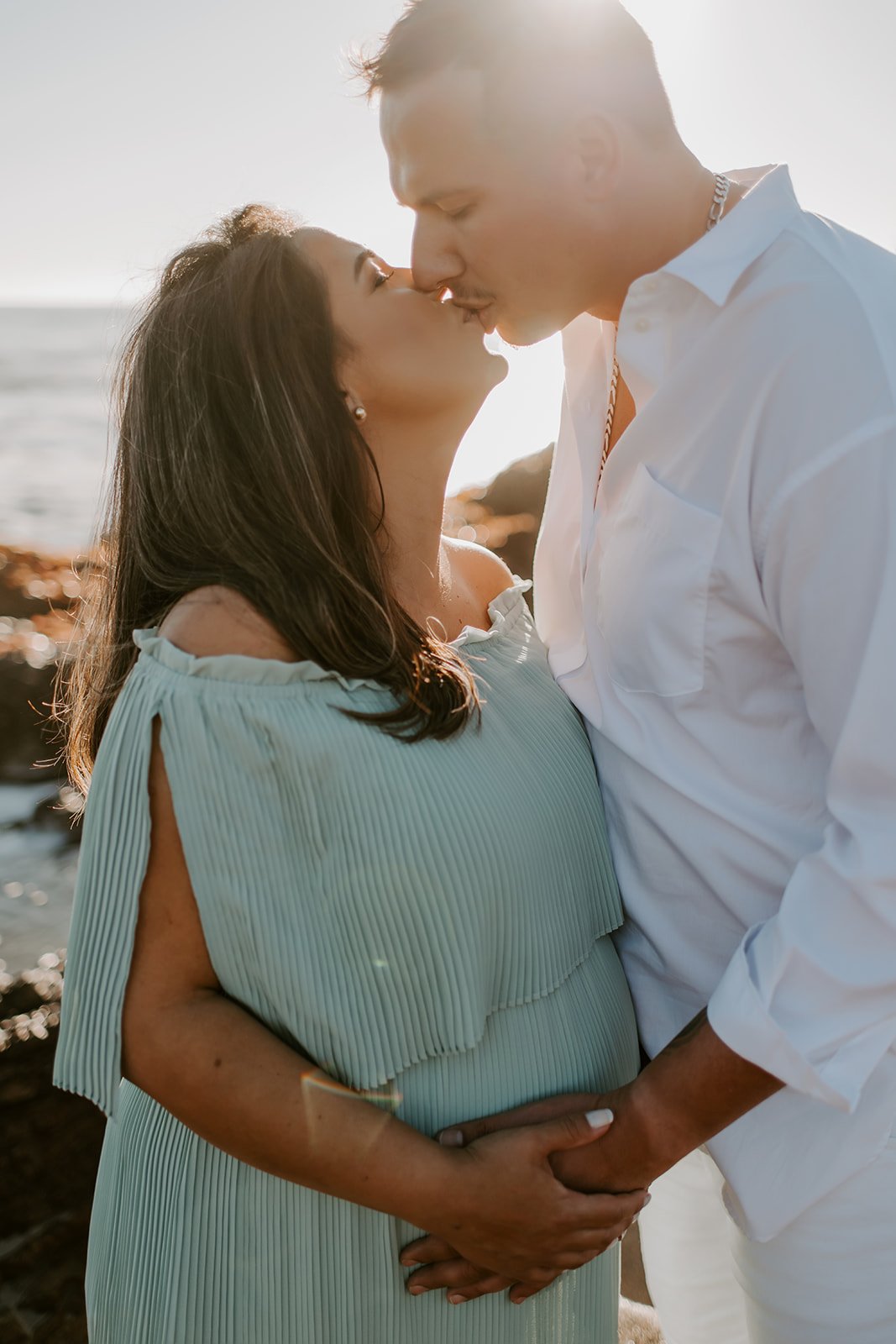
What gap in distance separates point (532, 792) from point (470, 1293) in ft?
2.97

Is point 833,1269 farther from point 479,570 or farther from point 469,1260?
point 479,570

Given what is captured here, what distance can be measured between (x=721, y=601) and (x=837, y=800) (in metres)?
0.37

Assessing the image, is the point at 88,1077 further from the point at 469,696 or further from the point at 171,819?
the point at 469,696

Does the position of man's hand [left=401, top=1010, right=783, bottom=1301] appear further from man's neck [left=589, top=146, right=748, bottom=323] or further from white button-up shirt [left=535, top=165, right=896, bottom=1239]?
man's neck [left=589, top=146, right=748, bottom=323]

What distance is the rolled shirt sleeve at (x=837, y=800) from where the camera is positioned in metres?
1.39

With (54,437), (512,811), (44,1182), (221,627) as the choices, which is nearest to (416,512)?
(221,627)

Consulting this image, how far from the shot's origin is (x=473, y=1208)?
169cm

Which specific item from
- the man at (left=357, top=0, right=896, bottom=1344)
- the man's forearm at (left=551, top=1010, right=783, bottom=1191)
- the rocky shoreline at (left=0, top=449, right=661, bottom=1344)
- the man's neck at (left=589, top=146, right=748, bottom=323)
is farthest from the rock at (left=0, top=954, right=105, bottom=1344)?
the man's neck at (left=589, top=146, right=748, bottom=323)

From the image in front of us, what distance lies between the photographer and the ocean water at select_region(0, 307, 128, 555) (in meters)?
13.4

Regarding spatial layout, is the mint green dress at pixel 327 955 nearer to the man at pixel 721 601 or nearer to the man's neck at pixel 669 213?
the man at pixel 721 601

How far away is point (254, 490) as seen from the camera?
2.00 metres

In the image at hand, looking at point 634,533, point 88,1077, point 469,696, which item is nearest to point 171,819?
point 88,1077

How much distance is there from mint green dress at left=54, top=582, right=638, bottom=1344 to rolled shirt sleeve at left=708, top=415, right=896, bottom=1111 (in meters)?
0.42

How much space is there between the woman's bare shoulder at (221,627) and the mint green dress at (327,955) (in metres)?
0.05
